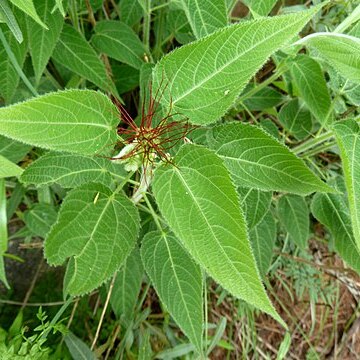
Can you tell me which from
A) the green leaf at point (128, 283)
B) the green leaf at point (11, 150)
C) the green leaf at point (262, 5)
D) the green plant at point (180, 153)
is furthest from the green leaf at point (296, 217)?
the green leaf at point (11, 150)

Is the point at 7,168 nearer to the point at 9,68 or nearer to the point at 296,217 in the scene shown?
the point at 9,68

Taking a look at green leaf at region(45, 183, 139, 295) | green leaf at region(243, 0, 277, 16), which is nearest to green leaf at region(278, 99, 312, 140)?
green leaf at region(243, 0, 277, 16)

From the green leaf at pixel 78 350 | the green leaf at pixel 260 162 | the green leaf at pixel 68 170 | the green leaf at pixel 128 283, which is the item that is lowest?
the green leaf at pixel 78 350

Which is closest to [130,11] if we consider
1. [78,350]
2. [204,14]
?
[204,14]

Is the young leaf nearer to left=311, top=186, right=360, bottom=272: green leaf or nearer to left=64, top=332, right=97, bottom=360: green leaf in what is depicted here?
left=311, top=186, right=360, bottom=272: green leaf

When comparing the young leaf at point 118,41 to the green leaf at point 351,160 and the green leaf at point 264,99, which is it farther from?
the green leaf at point 351,160

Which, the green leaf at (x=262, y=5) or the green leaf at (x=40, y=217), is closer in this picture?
the green leaf at (x=262, y=5)

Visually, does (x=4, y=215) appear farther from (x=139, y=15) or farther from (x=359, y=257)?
(x=359, y=257)
